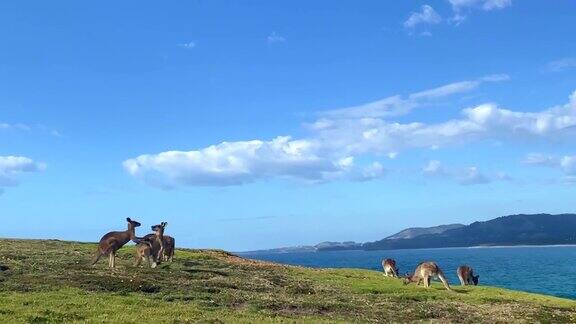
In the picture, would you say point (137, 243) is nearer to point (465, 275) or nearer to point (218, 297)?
point (218, 297)

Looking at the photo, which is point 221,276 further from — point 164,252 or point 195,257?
point 195,257

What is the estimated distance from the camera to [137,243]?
135ft

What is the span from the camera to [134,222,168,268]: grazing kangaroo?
40.5 meters

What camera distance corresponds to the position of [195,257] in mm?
54906

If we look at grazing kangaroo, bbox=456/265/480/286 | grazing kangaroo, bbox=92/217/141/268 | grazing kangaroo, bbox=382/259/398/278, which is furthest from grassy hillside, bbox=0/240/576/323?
grazing kangaroo, bbox=382/259/398/278

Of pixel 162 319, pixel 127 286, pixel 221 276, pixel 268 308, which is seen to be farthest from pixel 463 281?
pixel 162 319

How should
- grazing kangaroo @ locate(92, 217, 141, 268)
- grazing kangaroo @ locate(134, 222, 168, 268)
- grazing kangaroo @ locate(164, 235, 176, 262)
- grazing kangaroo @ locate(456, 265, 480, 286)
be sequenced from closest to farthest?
grazing kangaroo @ locate(92, 217, 141, 268) → grazing kangaroo @ locate(134, 222, 168, 268) → grazing kangaroo @ locate(164, 235, 176, 262) → grazing kangaroo @ locate(456, 265, 480, 286)

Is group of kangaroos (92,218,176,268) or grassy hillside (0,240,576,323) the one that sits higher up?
group of kangaroos (92,218,176,268)

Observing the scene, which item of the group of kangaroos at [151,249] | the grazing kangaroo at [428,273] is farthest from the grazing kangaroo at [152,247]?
the grazing kangaroo at [428,273]

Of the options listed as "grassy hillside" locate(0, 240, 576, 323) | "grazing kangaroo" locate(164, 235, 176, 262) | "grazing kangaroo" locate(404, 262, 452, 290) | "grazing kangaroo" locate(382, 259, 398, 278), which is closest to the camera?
"grassy hillside" locate(0, 240, 576, 323)

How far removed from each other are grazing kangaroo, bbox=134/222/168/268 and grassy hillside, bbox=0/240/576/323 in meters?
0.73

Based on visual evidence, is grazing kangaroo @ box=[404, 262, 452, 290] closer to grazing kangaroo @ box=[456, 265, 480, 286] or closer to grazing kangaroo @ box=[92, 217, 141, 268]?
grazing kangaroo @ box=[456, 265, 480, 286]

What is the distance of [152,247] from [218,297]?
11.1m

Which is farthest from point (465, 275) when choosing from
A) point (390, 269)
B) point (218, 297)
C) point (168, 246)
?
point (218, 297)
